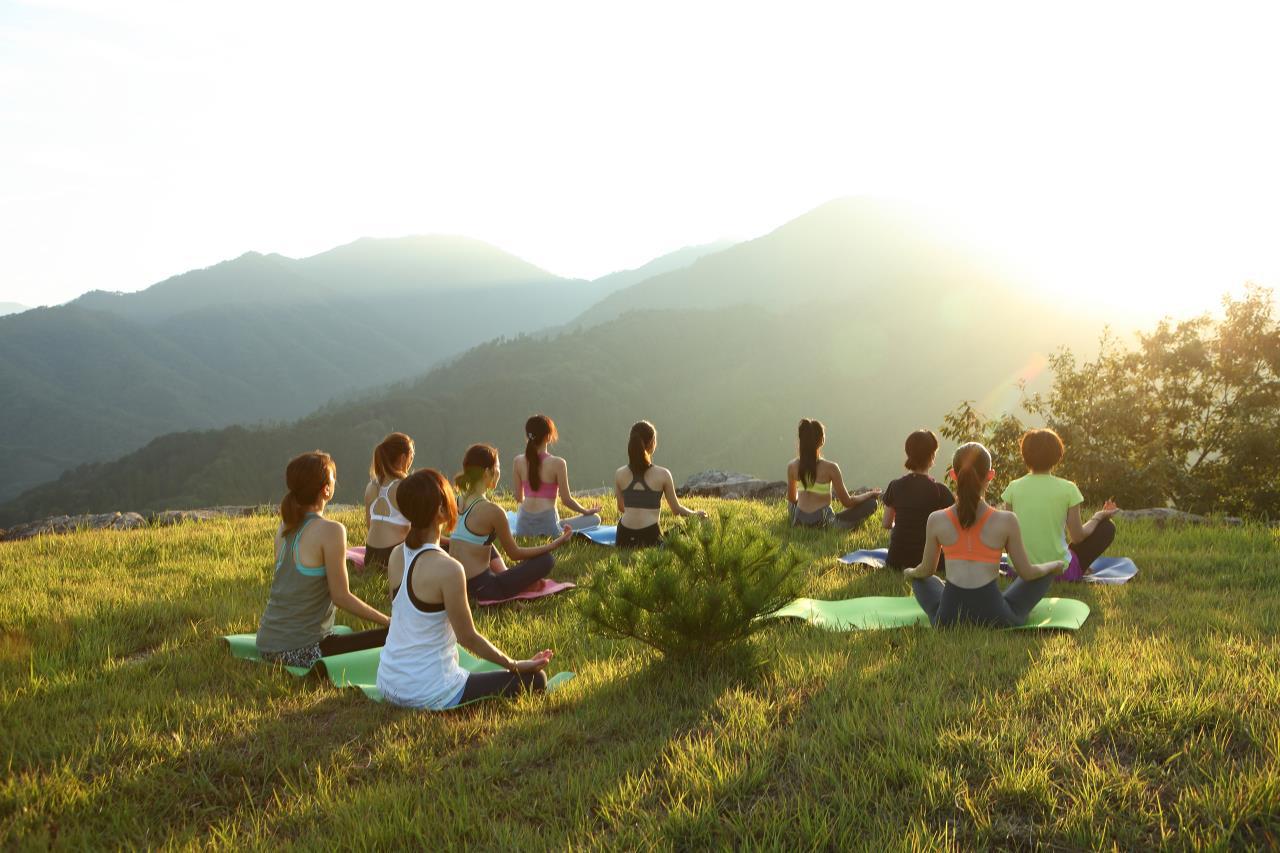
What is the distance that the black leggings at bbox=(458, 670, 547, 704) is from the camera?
453 cm

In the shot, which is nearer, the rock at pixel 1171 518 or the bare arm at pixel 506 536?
the bare arm at pixel 506 536

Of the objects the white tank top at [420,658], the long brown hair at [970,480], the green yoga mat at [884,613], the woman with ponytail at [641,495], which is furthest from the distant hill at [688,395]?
the long brown hair at [970,480]

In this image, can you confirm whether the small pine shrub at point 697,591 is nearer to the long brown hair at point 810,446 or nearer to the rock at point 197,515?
the long brown hair at point 810,446

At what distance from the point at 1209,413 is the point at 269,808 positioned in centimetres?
2564

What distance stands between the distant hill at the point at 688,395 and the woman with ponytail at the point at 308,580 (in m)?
118

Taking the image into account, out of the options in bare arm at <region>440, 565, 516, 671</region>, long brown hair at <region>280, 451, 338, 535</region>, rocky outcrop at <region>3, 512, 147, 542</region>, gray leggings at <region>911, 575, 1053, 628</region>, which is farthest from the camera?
rocky outcrop at <region>3, 512, 147, 542</region>

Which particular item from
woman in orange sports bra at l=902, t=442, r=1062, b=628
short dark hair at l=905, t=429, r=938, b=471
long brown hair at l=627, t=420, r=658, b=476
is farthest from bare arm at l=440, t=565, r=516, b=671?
short dark hair at l=905, t=429, r=938, b=471

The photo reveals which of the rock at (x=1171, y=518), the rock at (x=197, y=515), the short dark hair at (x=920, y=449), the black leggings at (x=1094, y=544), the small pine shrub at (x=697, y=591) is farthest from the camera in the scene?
the rock at (x=197, y=515)

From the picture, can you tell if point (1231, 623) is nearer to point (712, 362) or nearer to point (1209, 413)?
point (1209, 413)

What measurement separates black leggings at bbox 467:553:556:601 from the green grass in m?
0.76

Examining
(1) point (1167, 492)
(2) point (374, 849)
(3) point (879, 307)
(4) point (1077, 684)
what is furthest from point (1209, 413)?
(3) point (879, 307)

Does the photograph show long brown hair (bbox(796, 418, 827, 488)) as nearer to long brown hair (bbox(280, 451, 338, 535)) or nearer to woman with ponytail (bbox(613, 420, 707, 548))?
woman with ponytail (bbox(613, 420, 707, 548))

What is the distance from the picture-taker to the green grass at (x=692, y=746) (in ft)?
10.1

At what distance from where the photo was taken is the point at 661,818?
315 centimetres
